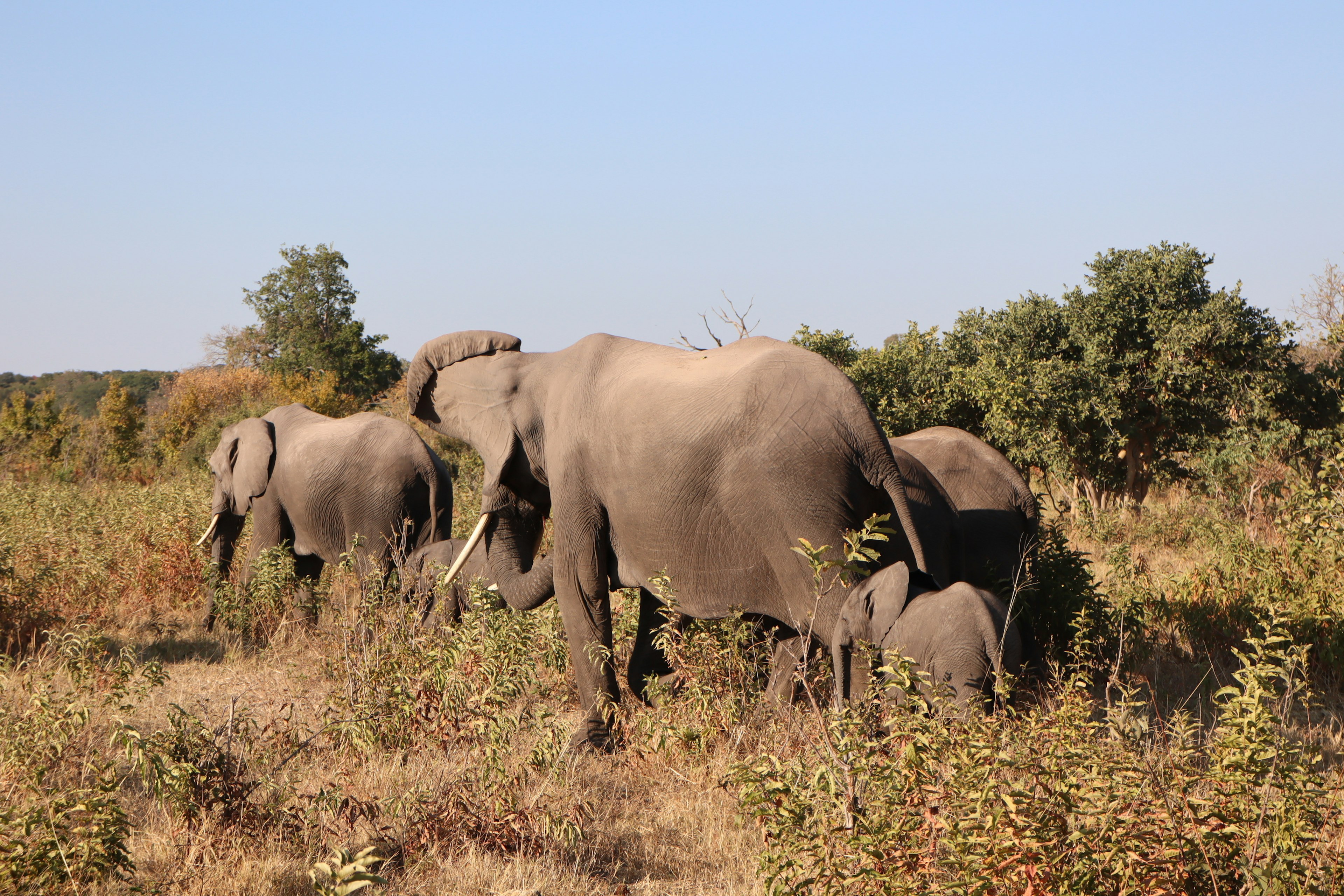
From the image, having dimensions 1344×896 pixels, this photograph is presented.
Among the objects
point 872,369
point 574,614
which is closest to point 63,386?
point 872,369

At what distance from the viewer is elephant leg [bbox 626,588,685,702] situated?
289 inches

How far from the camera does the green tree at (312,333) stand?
143 feet

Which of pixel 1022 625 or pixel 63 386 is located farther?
pixel 63 386

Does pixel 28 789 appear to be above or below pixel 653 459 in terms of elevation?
below

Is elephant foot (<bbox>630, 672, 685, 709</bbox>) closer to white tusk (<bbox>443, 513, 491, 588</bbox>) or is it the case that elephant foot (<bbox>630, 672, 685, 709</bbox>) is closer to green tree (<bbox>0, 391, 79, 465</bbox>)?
white tusk (<bbox>443, 513, 491, 588</bbox>)

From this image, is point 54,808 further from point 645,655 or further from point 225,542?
point 225,542

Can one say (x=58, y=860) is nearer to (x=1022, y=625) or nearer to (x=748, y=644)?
(x=748, y=644)

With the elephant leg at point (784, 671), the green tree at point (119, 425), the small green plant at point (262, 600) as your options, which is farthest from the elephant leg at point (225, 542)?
the green tree at point (119, 425)

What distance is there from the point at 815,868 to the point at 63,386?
8626 cm

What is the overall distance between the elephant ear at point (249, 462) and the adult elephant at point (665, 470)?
4205 millimetres

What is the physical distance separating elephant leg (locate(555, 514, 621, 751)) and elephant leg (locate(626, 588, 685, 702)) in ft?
1.90

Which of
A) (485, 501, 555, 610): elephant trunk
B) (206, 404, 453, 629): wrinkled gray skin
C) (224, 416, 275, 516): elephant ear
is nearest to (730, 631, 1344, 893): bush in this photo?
(485, 501, 555, 610): elephant trunk

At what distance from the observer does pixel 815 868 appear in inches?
139

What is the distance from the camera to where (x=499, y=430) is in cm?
716
